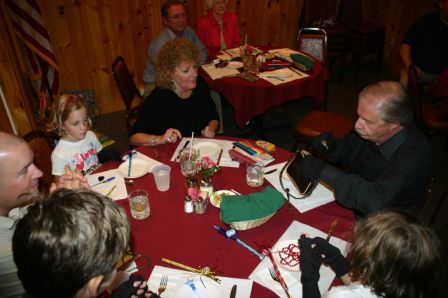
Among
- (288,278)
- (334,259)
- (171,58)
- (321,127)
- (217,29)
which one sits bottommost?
(321,127)

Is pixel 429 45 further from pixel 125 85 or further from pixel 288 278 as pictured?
pixel 288 278

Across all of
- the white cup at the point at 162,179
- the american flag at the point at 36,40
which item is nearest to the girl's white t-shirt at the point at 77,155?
the white cup at the point at 162,179

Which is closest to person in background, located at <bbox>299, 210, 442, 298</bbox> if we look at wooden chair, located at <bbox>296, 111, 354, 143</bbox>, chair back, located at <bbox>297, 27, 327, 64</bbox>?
wooden chair, located at <bbox>296, 111, 354, 143</bbox>

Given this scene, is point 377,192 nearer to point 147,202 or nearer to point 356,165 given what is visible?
point 356,165

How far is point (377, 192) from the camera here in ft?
6.12

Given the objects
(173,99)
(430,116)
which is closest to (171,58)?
(173,99)

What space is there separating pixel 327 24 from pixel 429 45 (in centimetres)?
201

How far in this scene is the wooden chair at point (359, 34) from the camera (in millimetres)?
5816

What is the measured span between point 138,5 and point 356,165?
3892 millimetres

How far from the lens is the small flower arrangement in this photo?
79.0 inches

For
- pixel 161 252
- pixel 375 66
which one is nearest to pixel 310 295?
pixel 161 252

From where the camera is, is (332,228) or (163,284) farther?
(332,228)

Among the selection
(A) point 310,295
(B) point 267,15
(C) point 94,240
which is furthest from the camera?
(B) point 267,15

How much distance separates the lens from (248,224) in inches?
67.4
